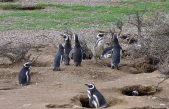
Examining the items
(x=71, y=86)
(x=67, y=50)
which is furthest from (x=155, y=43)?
(x=71, y=86)

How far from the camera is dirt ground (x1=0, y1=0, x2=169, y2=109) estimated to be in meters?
13.3

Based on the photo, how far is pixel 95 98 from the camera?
13.3 m

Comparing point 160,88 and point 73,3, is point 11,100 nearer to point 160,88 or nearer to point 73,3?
point 160,88

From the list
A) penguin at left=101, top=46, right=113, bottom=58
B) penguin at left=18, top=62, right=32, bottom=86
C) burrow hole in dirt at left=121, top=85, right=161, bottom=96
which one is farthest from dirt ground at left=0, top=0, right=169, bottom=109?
penguin at left=101, top=46, right=113, bottom=58

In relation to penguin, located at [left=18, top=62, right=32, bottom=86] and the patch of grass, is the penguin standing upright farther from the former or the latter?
the patch of grass

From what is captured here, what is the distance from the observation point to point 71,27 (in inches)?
1003

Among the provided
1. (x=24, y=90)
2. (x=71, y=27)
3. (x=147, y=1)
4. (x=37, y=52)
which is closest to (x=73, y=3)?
(x=147, y=1)

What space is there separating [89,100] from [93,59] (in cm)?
508

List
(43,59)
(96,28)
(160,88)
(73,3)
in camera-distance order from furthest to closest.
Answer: (73,3), (96,28), (43,59), (160,88)

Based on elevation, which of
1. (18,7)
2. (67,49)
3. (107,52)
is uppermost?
(67,49)

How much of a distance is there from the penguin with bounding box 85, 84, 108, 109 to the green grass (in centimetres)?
1169

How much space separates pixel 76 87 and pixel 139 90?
1.47 m

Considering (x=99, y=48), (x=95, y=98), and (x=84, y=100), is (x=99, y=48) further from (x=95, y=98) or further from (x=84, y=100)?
(x=95, y=98)

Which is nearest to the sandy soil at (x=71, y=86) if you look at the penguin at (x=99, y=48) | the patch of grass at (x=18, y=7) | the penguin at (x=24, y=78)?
the penguin at (x=24, y=78)
